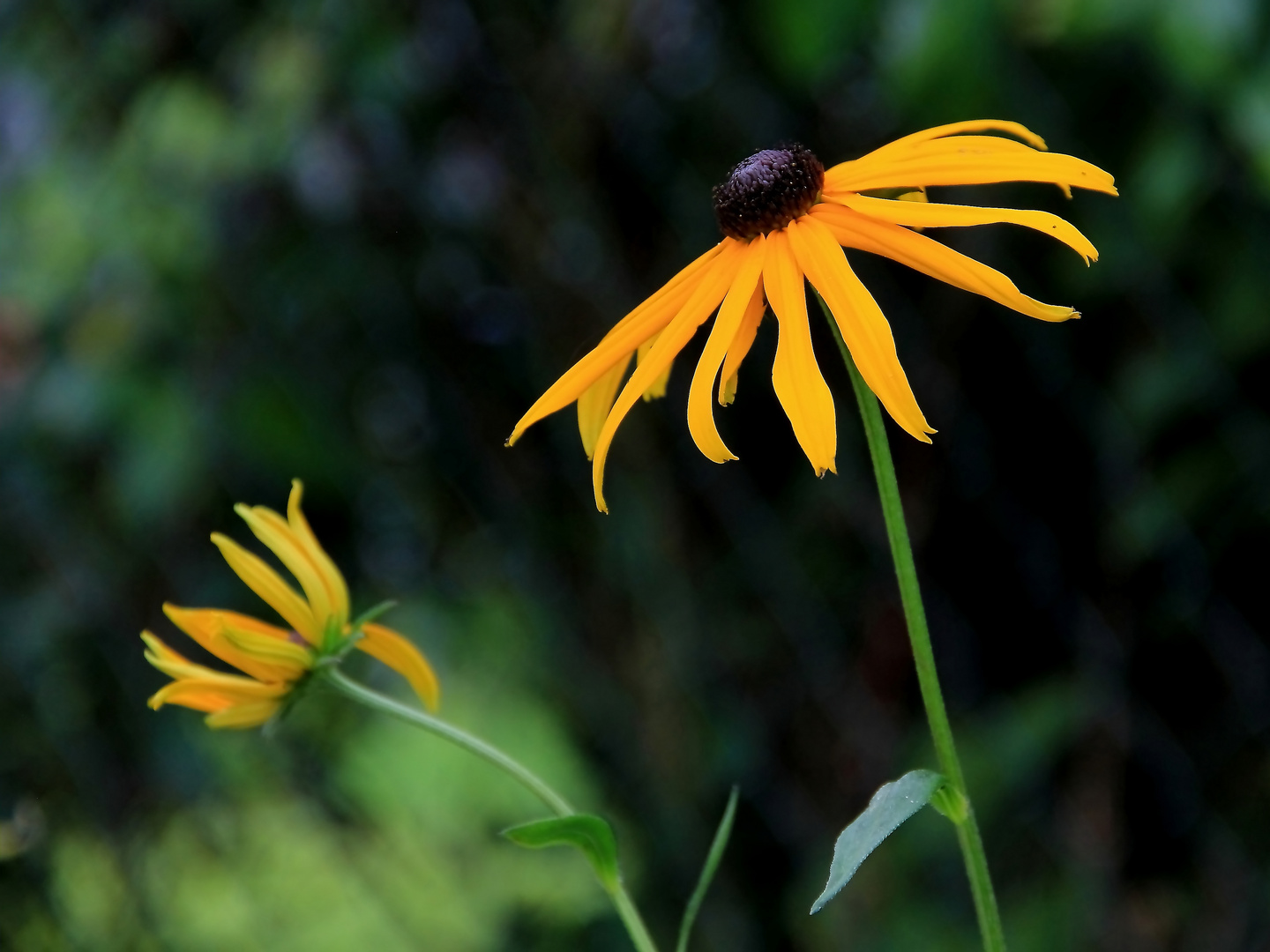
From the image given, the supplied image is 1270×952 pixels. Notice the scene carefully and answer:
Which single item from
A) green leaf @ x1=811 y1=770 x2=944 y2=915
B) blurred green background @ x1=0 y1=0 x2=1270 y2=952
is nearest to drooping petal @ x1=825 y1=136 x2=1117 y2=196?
green leaf @ x1=811 y1=770 x2=944 y2=915

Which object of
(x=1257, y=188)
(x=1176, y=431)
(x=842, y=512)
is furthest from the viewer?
(x=842, y=512)

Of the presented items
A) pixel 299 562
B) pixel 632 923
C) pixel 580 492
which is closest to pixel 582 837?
pixel 632 923

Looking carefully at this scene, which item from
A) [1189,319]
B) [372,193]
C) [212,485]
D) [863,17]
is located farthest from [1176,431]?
[212,485]

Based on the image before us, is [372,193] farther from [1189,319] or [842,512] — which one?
[1189,319]

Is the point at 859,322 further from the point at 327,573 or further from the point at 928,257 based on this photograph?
the point at 327,573

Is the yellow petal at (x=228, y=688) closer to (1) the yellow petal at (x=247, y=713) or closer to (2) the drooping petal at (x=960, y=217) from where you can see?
(1) the yellow petal at (x=247, y=713)

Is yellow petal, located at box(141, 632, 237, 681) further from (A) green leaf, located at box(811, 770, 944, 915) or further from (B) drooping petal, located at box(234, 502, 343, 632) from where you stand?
A: (A) green leaf, located at box(811, 770, 944, 915)
